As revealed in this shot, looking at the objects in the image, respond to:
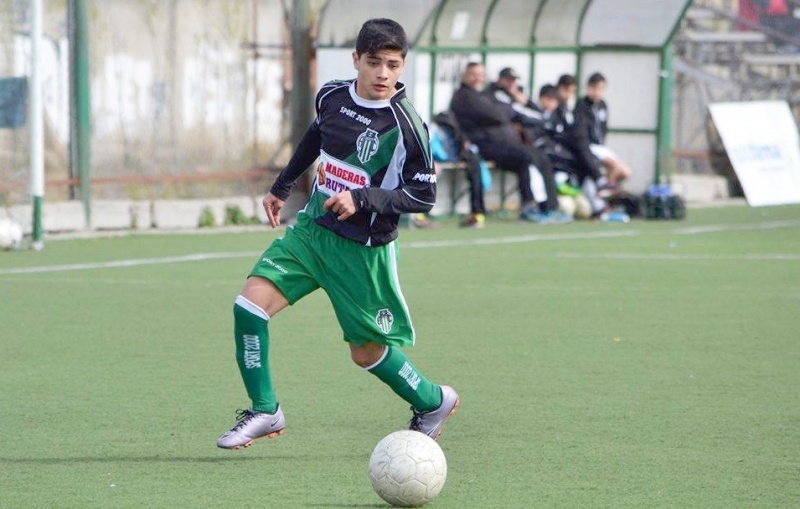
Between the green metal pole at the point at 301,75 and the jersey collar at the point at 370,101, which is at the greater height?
the jersey collar at the point at 370,101

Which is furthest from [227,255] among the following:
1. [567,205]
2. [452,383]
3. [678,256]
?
[452,383]

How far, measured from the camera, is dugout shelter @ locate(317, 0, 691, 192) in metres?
17.9

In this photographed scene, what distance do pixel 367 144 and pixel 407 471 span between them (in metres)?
1.43

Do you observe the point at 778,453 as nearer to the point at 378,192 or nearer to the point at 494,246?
the point at 378,192

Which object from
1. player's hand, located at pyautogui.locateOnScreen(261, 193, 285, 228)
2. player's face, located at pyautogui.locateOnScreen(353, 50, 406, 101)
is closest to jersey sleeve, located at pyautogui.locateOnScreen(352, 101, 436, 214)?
player's face, located at pyautogui.locateOnScreen(353, 50, 406, 101)

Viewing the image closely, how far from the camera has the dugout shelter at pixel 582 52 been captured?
17.9 metres

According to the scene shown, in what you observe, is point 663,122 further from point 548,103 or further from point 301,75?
point 301,75

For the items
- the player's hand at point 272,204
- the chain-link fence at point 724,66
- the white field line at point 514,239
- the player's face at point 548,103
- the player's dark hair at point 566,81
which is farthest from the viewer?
the chain-link fence at point 724,66

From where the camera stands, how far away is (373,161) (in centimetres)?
593

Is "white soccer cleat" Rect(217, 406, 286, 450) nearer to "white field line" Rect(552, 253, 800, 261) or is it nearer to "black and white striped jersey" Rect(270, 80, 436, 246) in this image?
"black and white striped jersey" Rect(270, 80, 436, 246)

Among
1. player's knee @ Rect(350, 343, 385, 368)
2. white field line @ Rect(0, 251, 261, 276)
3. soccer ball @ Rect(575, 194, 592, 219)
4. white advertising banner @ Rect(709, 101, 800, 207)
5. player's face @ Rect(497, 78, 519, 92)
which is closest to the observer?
player's knee @ Rect(350, 343, 385, 368)

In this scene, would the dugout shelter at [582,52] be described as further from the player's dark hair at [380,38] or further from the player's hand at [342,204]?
the player's hand at [342,204]

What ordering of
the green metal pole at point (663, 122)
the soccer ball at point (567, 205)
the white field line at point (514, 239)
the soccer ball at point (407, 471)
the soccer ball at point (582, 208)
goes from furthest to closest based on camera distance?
the green metal pole at point (663, 122)
the soccer ball at point (582, 208)
the soccer ball at point (567, 205)
the white field line at point (514, 239)
the soccer ball at point (407, 471)

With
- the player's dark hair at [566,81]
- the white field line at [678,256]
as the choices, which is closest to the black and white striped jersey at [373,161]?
the white field line at [678,256]
